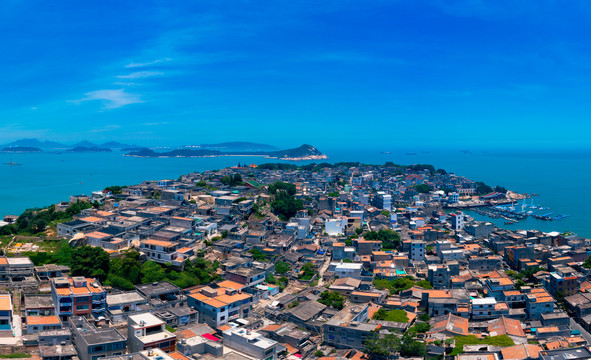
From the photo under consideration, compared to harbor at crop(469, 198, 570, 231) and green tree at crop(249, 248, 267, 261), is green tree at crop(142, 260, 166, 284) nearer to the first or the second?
green tree at crop(249, 248, 267, 261)

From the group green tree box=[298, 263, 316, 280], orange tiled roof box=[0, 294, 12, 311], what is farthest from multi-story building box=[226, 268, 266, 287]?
orange tiled roof box=[0, 294, 12, 311]

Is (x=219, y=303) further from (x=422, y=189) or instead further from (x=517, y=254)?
(x=422, y=189)

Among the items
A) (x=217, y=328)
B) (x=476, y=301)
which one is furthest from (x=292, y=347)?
(x=476, y=301)

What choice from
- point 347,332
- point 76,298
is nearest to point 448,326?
point 347,332

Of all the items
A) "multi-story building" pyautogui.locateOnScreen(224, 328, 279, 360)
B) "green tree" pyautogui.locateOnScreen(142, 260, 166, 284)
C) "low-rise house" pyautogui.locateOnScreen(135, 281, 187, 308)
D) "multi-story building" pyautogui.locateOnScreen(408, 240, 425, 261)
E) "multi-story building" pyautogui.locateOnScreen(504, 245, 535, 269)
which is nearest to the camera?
"multi-story building" pyautogui.locateOnScreen(224, 328, 279, 360)

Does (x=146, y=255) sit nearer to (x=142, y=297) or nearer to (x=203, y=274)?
(x=203, y=274)

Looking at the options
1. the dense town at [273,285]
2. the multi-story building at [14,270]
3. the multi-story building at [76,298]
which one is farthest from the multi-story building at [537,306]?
the multi-story building at [14,270]

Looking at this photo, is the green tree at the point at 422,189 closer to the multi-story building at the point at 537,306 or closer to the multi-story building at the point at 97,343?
the multi-story building at the point at 537,306
